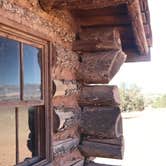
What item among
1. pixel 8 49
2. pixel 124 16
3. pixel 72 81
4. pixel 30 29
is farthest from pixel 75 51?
pixel 8 49

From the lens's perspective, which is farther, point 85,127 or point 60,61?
point 85,127

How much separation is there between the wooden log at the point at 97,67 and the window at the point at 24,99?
77 cm

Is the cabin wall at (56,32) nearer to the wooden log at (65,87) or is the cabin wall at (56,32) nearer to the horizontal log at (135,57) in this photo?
the wooden log at (65,87)

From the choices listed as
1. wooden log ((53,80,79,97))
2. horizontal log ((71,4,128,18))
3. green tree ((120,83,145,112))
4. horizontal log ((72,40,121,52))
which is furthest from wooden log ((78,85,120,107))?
green tree ((120,83,145,112))

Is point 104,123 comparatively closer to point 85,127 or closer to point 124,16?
point 85,127

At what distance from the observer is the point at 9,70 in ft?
8.11

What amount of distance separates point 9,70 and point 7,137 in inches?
18.6

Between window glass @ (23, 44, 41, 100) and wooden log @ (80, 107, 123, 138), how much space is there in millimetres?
916

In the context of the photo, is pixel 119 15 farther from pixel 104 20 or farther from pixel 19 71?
pixel 19 71

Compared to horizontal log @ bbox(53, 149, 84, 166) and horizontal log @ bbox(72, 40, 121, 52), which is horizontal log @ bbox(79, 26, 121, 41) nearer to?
horizontal log @ bbox(72, 40, 121, 52)

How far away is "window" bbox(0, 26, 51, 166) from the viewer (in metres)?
2.41

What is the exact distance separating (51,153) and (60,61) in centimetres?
84

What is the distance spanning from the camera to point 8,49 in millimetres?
2453

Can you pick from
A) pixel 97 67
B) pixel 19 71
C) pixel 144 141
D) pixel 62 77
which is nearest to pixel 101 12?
pixel 97 67
